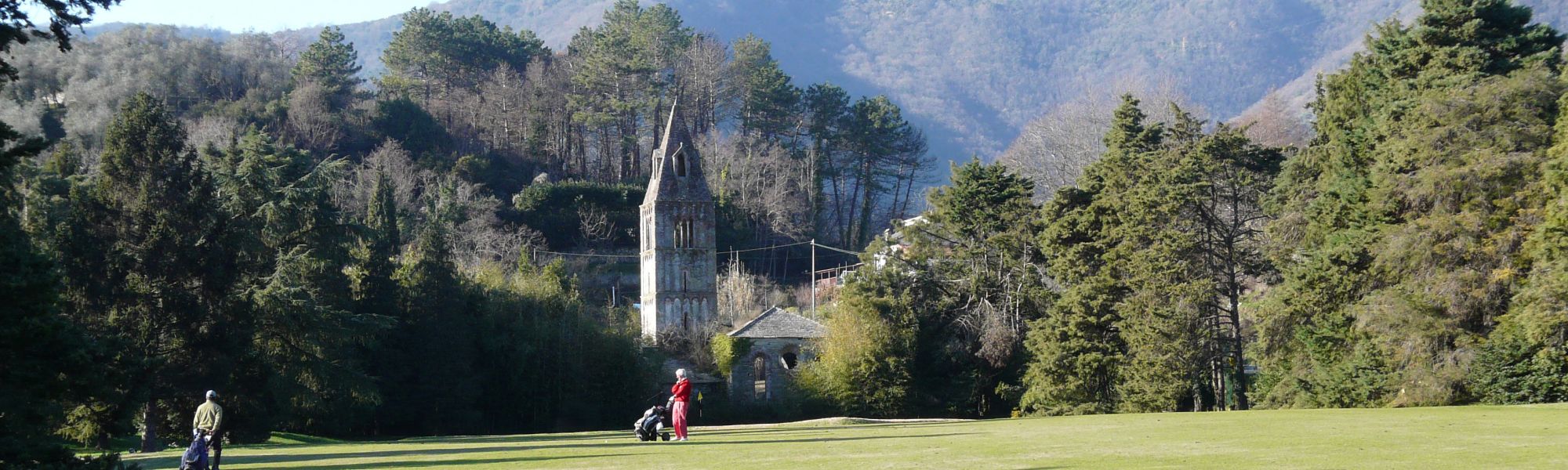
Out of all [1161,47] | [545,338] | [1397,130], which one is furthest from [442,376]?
[1161,47]

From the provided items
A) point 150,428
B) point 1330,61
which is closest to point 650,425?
point 150,428

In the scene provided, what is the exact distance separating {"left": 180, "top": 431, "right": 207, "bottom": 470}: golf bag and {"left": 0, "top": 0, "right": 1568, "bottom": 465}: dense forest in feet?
4.73

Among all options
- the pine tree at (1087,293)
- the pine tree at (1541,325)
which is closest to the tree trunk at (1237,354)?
the pine tree at (1087,293)

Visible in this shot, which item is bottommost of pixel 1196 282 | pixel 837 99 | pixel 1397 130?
pixel 1196 282

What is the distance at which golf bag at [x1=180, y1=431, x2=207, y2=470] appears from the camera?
17.2 metres

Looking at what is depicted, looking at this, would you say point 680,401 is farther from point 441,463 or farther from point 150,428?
point 150,428

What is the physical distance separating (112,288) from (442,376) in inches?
592

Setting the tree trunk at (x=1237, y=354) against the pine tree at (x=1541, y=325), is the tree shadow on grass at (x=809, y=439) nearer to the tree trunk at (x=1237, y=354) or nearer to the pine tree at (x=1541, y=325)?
the pine tree at (x=1541, y=325)

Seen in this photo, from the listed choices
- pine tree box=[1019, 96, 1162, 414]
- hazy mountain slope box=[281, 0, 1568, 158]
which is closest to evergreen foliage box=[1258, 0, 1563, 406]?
pine tree box=[1019, 96, 1162, 414]

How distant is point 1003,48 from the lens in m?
187

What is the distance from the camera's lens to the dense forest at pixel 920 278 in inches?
1321

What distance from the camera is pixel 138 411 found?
33.5 metres

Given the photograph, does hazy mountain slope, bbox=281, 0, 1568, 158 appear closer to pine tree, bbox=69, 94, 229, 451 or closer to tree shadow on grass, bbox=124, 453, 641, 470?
pine tree, bbox=69, 94, 229, 451

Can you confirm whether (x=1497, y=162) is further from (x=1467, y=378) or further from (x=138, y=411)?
(x=138, y=411)
